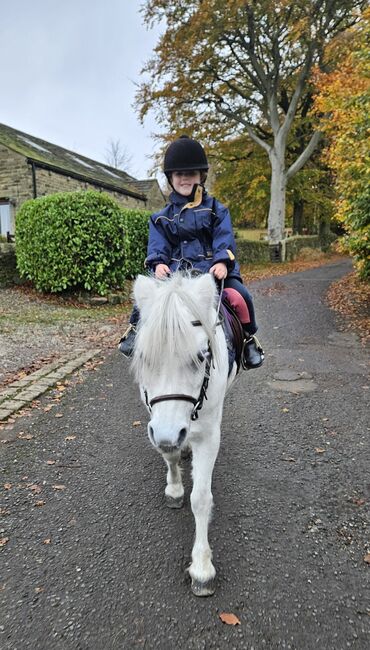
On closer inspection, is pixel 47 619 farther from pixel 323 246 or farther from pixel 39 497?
pixel 323 246

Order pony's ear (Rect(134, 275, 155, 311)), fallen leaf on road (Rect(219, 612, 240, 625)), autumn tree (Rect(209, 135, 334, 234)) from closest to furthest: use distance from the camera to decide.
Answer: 1. fallen leaf on road (Rect(219, 612, 240, 625))
2. pony's ear (Rect(134, 275, 155, 311))
3. autumn tree (Rect(209, 135, 334, 234))

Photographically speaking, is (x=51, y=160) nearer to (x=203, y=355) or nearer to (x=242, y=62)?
(x=242, y=62)

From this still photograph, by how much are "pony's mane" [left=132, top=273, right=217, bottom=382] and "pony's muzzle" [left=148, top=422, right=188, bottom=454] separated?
316 mm

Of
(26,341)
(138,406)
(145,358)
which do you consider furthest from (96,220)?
(145,358)

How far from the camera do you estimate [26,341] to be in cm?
757

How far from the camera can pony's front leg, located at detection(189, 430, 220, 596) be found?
7.68ft

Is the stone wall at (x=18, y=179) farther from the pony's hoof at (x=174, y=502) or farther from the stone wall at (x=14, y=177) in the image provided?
the pony's hoof at (x=174, y=502)

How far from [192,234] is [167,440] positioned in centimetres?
185

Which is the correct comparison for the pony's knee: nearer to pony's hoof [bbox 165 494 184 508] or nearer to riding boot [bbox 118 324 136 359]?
pony's hoof [bbox 165 494 184 508]

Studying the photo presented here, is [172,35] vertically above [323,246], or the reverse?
[172,35]

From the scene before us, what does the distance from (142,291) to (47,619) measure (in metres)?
1.89

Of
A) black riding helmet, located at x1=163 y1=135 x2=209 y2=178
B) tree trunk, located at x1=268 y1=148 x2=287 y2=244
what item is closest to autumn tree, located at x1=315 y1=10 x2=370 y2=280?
black riding helmet, located at x1=163 y1=135 x2=209 y2=178

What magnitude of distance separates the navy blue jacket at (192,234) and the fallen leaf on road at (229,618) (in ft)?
7.24

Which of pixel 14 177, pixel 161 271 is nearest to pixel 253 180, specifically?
pixel 14 177
